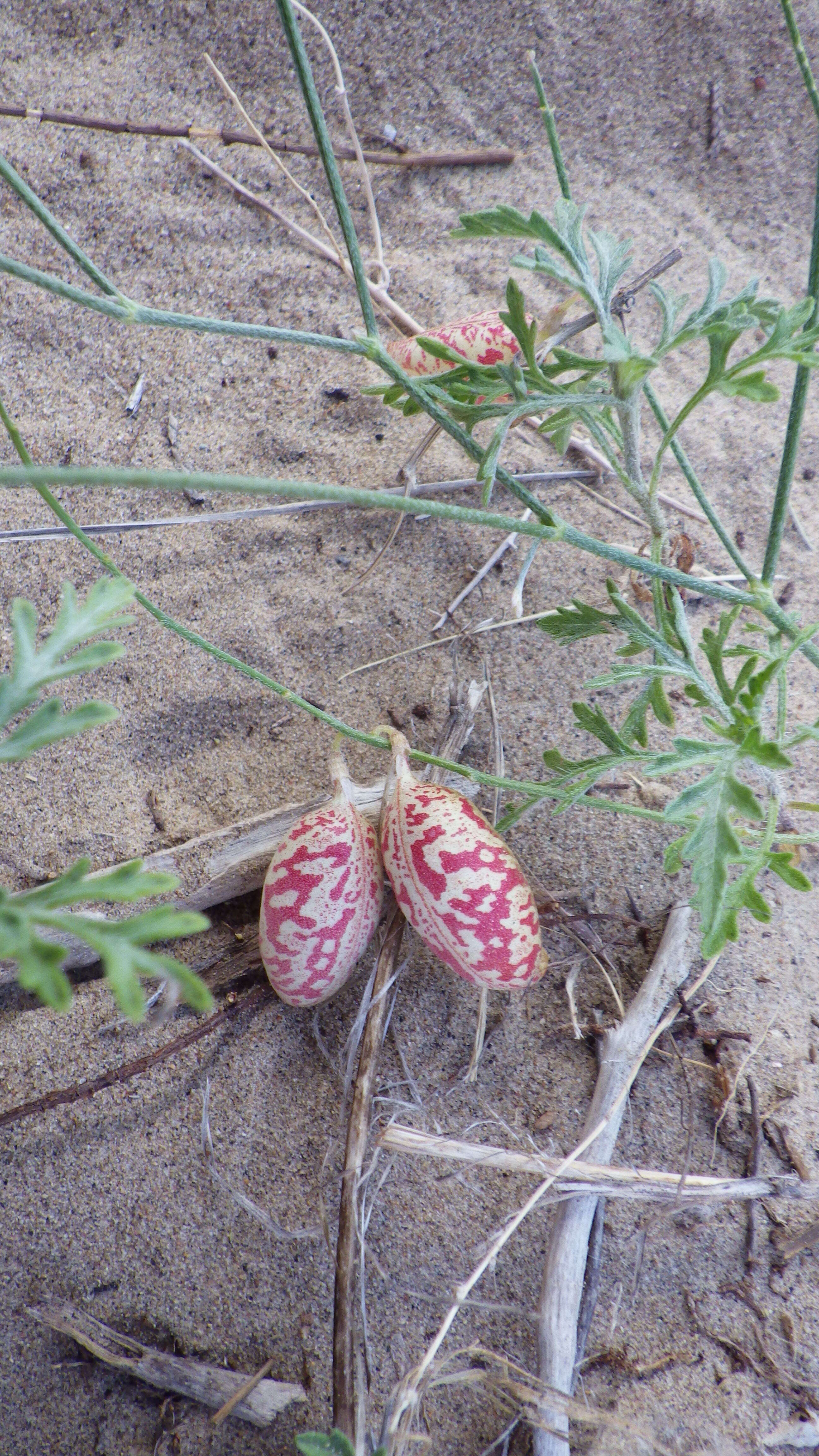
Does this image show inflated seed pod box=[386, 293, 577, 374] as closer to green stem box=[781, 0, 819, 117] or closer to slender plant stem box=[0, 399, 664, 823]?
green stem box=[781, 0, 819, 117]

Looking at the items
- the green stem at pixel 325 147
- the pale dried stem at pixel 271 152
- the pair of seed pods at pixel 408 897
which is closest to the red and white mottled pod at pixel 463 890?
the pair of seed pods at pixel 408 897

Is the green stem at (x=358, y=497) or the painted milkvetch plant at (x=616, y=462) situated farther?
A: the painted milkvetch plant at (x=616, y=462)

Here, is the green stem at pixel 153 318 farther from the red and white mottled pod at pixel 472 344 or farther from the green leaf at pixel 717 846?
the green leaf at pixel 717 846

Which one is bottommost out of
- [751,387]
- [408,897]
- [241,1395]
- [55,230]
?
[241,1395]

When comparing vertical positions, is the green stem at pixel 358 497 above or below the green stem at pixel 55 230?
below

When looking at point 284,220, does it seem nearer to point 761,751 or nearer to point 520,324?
point 520,324

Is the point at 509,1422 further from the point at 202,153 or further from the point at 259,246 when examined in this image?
the point at 202,153

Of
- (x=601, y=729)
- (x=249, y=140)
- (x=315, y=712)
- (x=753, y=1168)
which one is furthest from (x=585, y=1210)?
(x=249, y=140)
